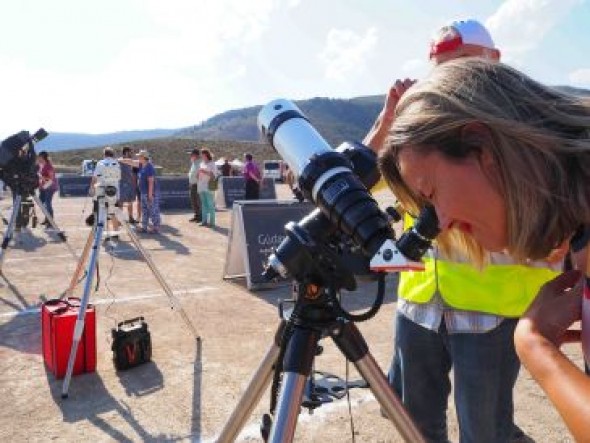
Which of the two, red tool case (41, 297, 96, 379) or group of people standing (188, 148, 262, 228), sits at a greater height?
group of people standing (188, 148, 262, 228)

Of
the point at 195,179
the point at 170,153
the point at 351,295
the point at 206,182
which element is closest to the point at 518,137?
the point at 351,295

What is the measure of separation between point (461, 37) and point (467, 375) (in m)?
1.32

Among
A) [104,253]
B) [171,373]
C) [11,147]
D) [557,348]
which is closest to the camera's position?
[557,348]

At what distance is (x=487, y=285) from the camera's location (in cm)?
216

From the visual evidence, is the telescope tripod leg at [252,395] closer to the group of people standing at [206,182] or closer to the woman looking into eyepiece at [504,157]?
the woman looking into eyepiece at [504,157]

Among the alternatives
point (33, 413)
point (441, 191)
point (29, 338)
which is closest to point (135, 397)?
point (33, 413)

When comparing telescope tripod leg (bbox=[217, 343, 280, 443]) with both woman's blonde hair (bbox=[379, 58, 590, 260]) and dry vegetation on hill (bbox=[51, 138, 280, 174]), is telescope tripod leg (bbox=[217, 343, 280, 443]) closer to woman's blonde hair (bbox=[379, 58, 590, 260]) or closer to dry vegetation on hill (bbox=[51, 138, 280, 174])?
woman's blonde hair (bbox=[379, 58, 590, 260])

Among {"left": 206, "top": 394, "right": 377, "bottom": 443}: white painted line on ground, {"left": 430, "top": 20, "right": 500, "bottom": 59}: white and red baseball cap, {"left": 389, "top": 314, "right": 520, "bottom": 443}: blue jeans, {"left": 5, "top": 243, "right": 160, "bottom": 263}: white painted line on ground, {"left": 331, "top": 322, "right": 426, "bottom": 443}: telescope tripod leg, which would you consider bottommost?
{"left": 206, "top": 394, "right": 377, "bottom": 443}: white painted line on ground

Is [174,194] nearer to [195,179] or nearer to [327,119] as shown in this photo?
[195,179]

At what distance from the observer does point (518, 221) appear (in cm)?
120

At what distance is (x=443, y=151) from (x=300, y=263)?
0.54 m

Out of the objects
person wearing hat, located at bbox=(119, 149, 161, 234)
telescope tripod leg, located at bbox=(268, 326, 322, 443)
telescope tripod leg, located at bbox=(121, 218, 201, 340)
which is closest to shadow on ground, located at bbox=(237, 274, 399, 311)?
telescope tripod leg, located at bbox=(121, 218, 201, 340)

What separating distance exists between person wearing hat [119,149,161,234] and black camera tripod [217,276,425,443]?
11507 millimetres

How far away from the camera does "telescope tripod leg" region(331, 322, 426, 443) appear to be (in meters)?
1.63
